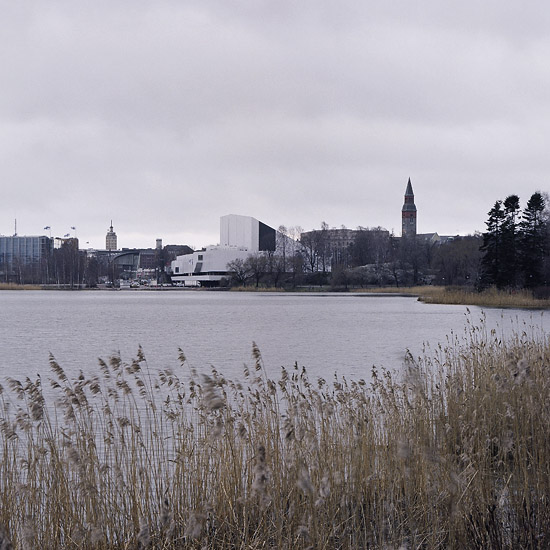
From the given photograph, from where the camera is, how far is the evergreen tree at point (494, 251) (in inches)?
2630

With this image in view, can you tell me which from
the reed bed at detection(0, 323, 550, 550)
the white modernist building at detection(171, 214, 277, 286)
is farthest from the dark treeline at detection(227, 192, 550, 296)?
the reed bed at detection(0, 323, 550, 550)

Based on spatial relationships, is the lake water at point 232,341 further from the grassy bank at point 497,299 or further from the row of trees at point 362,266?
the row of trees at point 362,266

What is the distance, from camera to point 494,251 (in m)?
67.7

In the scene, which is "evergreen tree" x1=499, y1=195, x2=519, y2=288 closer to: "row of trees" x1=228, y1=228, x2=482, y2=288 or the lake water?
the lake water

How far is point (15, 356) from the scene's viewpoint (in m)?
25.9

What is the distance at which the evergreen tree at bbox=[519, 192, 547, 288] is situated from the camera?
65500 millimetres

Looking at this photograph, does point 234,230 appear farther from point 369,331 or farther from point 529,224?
point 369,331

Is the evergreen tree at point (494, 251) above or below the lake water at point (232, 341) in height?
above

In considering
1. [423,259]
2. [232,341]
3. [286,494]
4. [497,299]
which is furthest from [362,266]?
[286,494]

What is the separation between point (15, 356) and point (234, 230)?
465 ft

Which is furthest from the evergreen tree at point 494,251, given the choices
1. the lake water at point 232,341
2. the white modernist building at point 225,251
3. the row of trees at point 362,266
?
the white modernist building at point 225,251

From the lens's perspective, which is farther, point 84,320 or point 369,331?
point 84,320

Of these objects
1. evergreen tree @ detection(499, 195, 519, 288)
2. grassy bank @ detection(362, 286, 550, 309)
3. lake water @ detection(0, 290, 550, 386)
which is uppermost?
evergreen tree @ detection(499, 195, 519, 288)

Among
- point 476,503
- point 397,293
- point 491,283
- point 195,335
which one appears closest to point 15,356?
point 195,335
